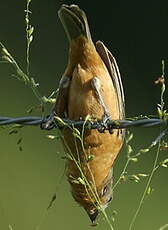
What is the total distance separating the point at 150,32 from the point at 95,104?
1.77 metres

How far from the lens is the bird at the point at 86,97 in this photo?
3.54 m

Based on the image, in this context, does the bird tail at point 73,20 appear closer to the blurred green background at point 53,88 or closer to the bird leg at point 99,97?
the bird leg at point 99,97

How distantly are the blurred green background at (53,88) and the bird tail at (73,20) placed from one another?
149cm

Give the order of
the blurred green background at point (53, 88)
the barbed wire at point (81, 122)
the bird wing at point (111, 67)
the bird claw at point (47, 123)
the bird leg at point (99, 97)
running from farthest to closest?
1. the blurred green background at point (53, 88)
2. the bird wing at point (111, 67)
3. the bird leg at point (99, 97)
4. the bird claw at point (47, 123)
5. the barbed wire at point (81, 122)

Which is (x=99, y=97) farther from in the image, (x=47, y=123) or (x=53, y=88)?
(x=53, y=88)

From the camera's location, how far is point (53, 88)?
5078 millimetres

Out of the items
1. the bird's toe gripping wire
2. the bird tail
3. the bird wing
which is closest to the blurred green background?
the bird wing

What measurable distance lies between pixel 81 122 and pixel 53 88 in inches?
73.0

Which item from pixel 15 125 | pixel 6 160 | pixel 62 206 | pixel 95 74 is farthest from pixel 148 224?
pixel 15 125

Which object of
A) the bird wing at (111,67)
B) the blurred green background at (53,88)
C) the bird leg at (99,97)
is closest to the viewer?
the bird leg at (99,97)

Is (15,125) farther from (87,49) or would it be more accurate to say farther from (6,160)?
(6,160)

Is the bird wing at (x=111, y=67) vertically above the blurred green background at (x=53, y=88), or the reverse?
the bird wing at (x=111, y=67)

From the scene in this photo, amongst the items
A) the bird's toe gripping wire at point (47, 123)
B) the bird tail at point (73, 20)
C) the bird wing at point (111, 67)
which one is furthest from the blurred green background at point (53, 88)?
the bird's toe gripping wire at point (47, 123)

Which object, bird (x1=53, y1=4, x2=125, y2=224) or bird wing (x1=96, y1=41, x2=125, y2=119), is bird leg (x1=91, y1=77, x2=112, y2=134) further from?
bird wing (x1=96, y1=41, x2=125, y2=119)
